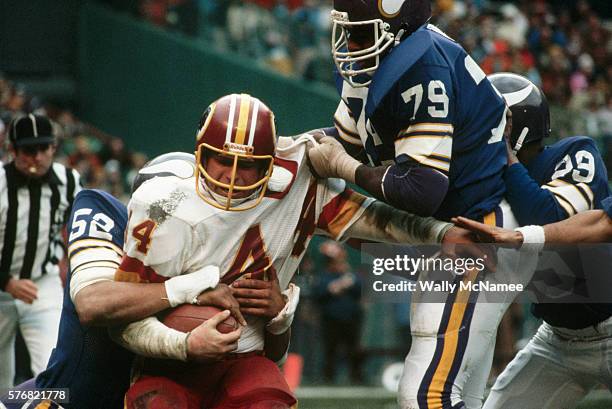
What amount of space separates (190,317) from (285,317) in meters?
0.39

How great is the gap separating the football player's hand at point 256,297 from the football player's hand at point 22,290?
3203 mm

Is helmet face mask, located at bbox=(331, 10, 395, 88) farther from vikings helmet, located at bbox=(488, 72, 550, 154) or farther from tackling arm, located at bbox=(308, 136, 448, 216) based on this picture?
vikings helmet, located at bbox=(488, 72, 550, 154)

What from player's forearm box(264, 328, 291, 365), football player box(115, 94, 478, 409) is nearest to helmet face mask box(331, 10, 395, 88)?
football player box(115, 94, 478, 409)

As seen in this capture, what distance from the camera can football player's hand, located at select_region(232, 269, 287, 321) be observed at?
4047 mm

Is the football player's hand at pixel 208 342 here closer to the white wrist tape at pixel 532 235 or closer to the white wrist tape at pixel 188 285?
the white wrist tape at pixel 188 285

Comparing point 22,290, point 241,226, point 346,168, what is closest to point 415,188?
point 346,168

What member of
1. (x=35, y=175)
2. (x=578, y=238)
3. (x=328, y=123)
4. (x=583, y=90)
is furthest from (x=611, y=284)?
(x=583, y=90)

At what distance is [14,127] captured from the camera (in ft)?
23.6

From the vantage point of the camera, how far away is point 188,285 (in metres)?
3.95

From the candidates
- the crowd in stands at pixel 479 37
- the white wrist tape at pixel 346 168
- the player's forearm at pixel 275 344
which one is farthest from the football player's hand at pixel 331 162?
the crowd in stands at pixel 479 37

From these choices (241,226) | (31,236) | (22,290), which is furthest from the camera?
(31,236)

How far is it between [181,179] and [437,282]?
1.12 metres

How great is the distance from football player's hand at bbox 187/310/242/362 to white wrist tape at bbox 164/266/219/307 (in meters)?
0.12

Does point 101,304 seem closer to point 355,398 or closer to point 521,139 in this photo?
point 521,139
